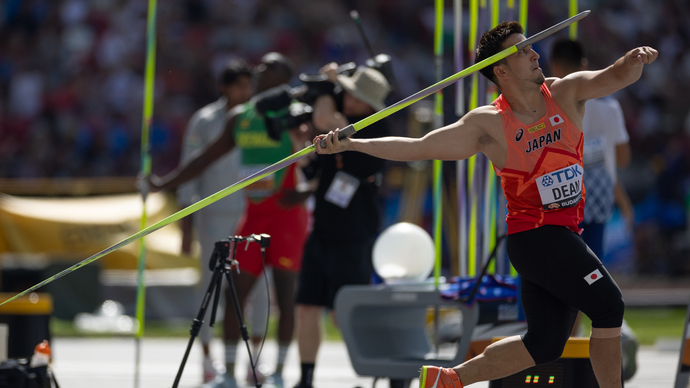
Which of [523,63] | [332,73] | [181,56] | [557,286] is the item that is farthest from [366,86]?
[181,56]

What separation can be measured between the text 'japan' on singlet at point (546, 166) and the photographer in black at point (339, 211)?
1.51 metres

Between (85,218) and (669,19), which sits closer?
(85,218)

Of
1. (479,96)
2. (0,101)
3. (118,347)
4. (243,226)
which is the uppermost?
(0,101)

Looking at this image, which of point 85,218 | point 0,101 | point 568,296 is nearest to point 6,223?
point 85,218

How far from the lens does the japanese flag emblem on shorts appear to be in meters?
3.73

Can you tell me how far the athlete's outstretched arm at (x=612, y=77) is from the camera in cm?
373

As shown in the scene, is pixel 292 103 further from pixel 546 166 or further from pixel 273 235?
pixel 546 166

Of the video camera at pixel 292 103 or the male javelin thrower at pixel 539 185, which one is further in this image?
the video camera at pixel 292 103

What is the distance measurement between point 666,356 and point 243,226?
3.68m

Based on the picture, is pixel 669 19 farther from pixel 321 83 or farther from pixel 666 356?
pixel 321 83

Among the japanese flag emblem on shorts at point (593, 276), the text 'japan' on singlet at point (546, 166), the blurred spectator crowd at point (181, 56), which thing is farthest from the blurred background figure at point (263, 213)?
the blurred spectator crowd at point (181, 56)

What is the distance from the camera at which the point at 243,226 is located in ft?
19.9

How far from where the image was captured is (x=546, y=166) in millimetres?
3830

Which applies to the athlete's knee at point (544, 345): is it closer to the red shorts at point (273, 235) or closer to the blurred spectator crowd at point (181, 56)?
the red shorts at point (273, 235)
